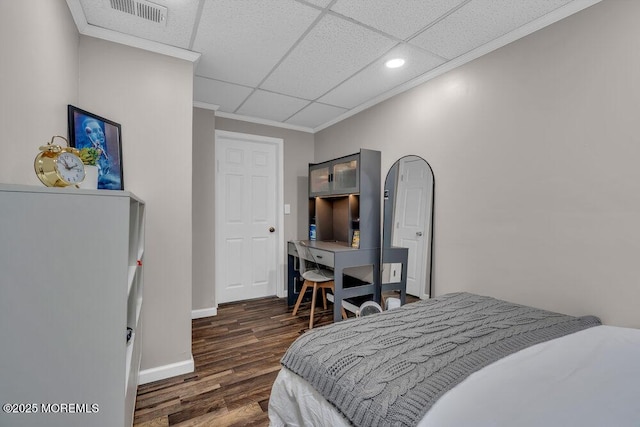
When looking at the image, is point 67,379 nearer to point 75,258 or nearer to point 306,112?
point 75,258

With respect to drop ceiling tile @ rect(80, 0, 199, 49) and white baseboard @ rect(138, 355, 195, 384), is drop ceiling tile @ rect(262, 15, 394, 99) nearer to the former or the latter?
drop ceiling tile @ rect(80, 0, 199, 49)

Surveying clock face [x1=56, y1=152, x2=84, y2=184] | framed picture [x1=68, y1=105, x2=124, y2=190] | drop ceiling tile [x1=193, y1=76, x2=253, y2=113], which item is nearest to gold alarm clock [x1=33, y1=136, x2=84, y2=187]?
clock face [x1=56, y1=152, x2=84, y2=184]

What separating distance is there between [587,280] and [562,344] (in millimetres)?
633

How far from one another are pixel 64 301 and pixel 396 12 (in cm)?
205

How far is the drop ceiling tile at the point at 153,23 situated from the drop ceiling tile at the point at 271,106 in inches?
39.2

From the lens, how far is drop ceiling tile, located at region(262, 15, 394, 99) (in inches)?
75.2

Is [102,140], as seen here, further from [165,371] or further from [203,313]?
[203,313]

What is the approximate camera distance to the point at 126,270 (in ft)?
3.05

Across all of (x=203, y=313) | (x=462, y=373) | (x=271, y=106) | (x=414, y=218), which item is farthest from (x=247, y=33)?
(x=203, y=313)

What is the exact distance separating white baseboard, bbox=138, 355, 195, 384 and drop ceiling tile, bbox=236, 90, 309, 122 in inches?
96.4

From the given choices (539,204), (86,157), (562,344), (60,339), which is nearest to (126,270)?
(60,339)

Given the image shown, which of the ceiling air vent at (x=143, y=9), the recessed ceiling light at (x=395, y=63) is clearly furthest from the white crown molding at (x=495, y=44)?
the ceiling air vent at (x=143, y=9)

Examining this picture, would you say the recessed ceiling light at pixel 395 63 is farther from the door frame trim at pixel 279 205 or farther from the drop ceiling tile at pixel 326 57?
the door frame trim at pixel 279 205

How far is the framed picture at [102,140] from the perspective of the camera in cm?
169
